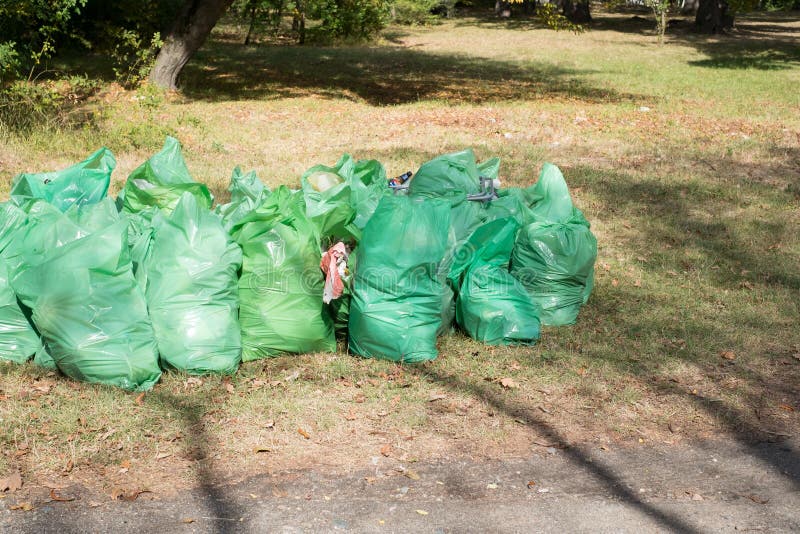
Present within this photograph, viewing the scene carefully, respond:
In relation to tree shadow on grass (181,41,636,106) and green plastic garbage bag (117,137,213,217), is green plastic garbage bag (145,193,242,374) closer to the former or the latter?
green plastic garbage bag (117,137,213,217)

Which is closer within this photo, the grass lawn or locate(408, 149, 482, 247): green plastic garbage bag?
the grass lawn

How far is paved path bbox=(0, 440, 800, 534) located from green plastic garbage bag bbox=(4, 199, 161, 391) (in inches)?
33.2

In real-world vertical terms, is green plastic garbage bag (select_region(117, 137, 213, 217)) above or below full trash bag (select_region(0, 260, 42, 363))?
above

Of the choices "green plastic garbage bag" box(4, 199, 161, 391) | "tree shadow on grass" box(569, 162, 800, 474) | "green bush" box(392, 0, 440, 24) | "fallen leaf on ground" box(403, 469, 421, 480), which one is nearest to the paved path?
"fallen leaf on ground" box(403, 469, 421, 480)

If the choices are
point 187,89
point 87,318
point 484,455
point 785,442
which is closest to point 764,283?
point 785,442

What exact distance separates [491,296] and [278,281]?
1170 mm

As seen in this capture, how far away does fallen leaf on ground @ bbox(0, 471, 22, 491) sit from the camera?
3166mm

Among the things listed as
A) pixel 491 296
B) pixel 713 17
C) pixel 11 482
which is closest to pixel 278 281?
pixel 491 296

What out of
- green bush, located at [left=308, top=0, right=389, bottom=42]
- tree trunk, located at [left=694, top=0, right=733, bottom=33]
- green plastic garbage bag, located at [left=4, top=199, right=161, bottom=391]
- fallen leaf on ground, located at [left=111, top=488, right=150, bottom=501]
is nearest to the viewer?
fallen leaf on ground, located at [left=111, top=488, right=150, bottom=501]

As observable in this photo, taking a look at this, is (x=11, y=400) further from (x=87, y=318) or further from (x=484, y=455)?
(x=484, y=455)

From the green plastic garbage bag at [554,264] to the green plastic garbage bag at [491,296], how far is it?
215 mm

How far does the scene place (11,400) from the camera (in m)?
3.74

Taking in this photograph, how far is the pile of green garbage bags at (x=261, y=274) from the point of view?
3789 millimetres

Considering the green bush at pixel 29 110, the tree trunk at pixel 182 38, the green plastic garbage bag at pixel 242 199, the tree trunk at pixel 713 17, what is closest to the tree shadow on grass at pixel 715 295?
the green plastic garbage bag at pixel 242 199
